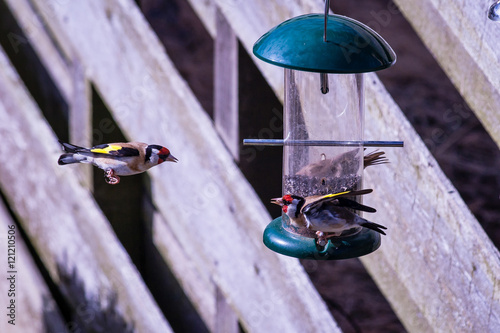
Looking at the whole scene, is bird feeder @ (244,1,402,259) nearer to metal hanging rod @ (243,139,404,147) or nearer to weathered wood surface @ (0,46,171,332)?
metal hanging rod @ (243,139,404,147)

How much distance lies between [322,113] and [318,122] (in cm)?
3

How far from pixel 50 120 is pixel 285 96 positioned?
172cm

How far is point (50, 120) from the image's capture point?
3662mm

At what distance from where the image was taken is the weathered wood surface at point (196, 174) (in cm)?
234

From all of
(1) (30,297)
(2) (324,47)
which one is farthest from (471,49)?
(1) (30,297)

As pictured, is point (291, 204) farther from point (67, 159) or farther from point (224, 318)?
point (224, 318)

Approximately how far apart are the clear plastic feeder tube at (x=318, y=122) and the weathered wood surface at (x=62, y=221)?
2.38ft

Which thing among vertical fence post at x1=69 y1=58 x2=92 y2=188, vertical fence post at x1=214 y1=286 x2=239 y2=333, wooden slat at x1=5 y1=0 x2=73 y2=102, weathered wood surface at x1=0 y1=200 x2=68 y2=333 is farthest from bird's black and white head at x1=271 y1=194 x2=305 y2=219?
wooden slat at x1=5 y1=0 x2=73 y2=102

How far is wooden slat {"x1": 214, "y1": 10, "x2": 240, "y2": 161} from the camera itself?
8.41 feet

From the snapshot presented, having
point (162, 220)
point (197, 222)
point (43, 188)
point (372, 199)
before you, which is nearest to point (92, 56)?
point (43, 188)

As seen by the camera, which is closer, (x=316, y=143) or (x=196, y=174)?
(x=316, y=143)

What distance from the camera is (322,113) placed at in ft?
7.61

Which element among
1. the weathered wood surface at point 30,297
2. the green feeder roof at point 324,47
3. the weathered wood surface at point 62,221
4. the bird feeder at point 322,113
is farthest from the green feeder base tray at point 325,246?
the weathered wood surface at point 30,297

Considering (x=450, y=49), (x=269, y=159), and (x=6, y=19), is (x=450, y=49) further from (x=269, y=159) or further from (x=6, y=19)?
(x=6, y=19)
